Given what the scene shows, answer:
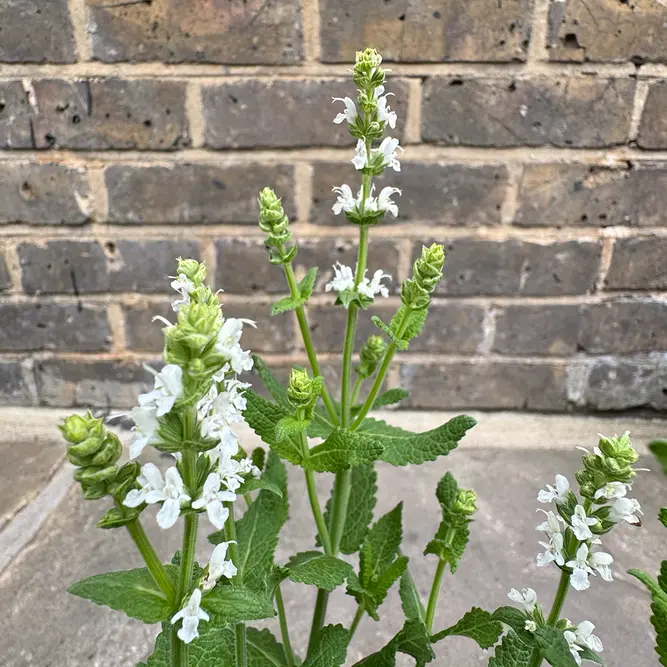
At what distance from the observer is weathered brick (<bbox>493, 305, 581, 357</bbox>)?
2.88ft

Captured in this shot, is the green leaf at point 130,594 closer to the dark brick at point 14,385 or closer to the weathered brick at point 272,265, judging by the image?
the weathered brick at point 272,265

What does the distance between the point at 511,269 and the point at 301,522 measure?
0.45m

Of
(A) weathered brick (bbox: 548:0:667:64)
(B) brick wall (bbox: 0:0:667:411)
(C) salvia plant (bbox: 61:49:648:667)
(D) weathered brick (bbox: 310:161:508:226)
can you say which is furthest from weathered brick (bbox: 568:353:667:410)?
(C) salvia plant (bbox: 61:49:648:667)

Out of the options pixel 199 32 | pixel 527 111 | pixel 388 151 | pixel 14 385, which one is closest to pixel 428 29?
pixel 527 111

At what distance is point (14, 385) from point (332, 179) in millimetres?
562

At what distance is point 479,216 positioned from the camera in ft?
2.74

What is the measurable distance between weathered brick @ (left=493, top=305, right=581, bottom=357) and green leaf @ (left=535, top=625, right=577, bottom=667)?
57 cm

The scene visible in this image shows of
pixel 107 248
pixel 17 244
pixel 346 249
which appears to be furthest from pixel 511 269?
pixel 17 244

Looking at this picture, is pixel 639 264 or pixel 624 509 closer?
pixel 624 509

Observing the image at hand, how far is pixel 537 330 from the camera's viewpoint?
2.92 ft

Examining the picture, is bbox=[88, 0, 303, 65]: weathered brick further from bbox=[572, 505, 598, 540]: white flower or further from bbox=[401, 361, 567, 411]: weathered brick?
bbox=[572, 505, 598, 540]: white flower

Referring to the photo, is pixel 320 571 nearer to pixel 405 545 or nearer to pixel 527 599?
pixel 527 599

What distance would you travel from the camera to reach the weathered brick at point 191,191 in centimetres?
81

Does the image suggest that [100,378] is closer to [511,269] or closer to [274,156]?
[274,156]
